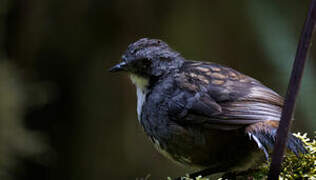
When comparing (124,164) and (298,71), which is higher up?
(298,71)

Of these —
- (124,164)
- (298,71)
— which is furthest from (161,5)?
(298,71)

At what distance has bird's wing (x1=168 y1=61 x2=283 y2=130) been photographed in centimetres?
326

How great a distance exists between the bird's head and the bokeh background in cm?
222

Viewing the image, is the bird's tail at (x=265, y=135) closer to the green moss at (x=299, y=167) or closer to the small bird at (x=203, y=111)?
the small bird at (x=203, y=111)

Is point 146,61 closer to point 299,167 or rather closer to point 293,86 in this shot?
point 299,167

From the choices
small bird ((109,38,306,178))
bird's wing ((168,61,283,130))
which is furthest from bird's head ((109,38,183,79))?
bird's wing ((168,61,283,130))

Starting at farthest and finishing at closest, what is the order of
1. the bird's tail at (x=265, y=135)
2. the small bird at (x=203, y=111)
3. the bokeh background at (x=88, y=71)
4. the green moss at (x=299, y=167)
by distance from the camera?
the bokeh background at (x=88, y=71) → the small bird at (x=203, y=111) → the bird's tail at (x=265, y=135) → the green moss at (x=299, y=167)

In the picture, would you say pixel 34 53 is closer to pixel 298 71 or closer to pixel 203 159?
pixel 203 159

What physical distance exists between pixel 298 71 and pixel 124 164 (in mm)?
5409

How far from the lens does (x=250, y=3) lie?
607cm

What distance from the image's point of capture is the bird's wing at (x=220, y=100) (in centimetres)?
326

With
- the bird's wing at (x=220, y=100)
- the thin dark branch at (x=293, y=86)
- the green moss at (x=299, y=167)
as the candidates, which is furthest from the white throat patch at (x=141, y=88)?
the thin dark branch at (x=293, y=86)

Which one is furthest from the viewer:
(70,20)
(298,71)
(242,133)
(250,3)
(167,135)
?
(70,20)

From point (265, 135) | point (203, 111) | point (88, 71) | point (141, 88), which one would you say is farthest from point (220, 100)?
point (88, 71)
